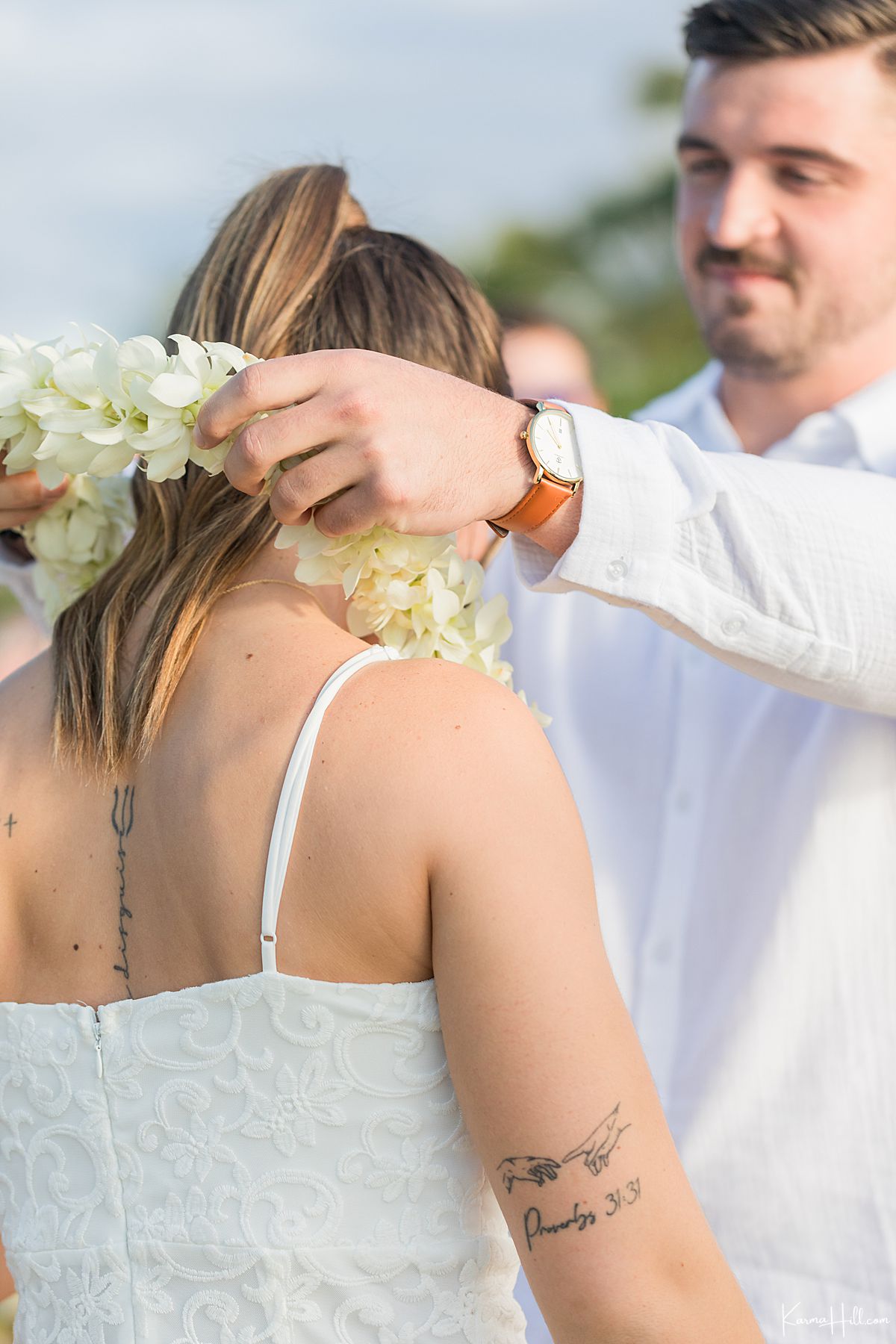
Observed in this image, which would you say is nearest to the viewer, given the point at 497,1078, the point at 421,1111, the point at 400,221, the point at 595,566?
the point at 497,1078

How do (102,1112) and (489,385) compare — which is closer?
(102,1112)

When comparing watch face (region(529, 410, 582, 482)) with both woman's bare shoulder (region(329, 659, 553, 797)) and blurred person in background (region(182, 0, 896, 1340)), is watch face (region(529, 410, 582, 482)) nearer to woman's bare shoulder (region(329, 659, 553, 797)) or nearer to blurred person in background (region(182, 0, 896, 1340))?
blurred person in background (region(182, 0, 896, 1340))

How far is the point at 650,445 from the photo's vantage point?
186 centimetres

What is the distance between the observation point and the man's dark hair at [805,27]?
284 centimetres

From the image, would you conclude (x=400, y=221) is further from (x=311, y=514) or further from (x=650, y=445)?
(x=311, y=514)

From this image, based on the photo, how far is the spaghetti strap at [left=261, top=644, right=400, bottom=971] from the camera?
148cm

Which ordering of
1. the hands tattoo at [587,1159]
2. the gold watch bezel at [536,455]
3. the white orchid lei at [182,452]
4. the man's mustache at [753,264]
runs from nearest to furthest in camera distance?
1. the hands tattoo at [587,1159]
2. the white orchid lei at [182,452]
3. the gold watch bezel at [536,455]
4. the man's mustache at [753,264]

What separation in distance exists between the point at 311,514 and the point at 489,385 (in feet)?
1.67

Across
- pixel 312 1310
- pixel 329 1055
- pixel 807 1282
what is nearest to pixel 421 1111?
pixel 329 1055

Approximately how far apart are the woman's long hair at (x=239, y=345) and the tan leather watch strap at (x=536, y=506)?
30 cm

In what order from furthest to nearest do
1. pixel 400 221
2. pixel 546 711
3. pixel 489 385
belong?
pixel 546 711 < pixel 400 221 < pixel 489 385

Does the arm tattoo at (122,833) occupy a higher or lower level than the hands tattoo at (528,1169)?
higher

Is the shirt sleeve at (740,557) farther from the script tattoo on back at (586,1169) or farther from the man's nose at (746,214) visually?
the man's nose at (746,214)

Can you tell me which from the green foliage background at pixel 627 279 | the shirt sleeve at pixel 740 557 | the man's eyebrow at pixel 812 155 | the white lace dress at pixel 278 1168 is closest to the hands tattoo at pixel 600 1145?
the white lace dress at pixel 278 1168
